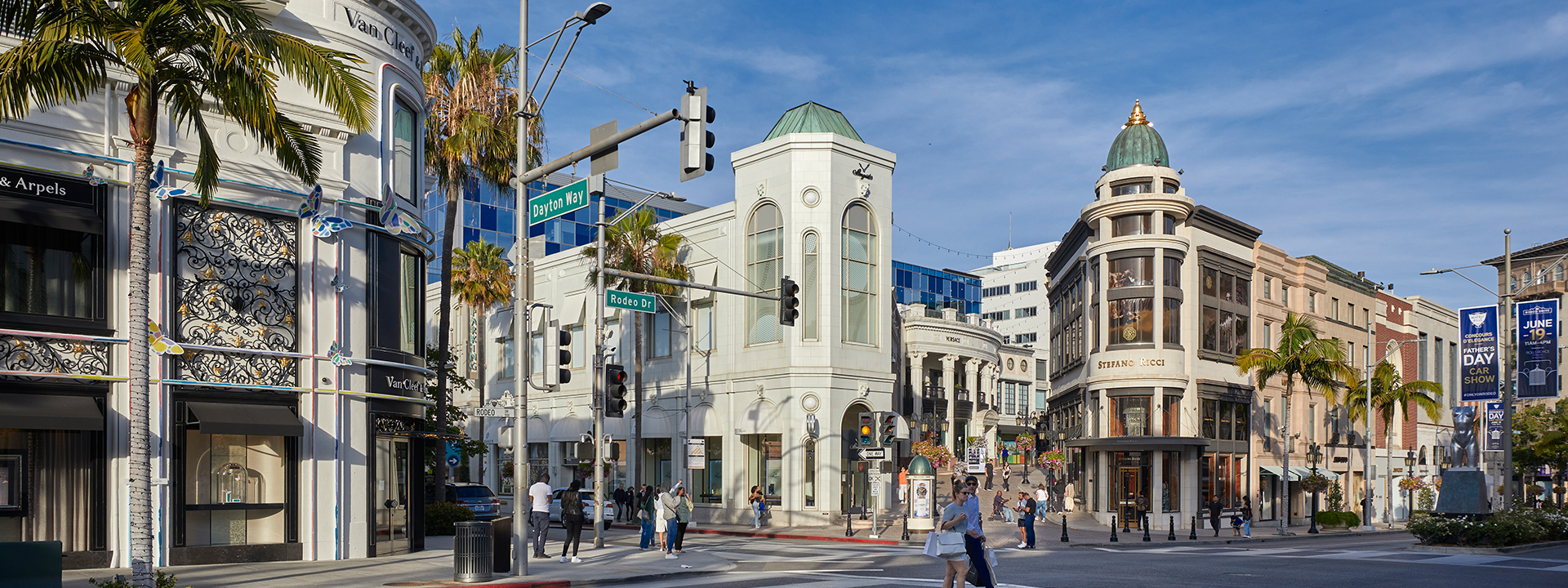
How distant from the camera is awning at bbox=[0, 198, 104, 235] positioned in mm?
18109

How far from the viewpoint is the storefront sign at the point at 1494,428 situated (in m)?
39.6

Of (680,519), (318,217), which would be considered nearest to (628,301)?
(680,519)

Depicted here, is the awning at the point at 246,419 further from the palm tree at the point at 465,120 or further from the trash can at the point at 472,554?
the palm tree at the point at 465,120

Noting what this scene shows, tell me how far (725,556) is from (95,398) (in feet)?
40.1

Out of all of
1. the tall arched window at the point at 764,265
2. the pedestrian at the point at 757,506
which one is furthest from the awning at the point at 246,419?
the tall arched window at the point at 764,265

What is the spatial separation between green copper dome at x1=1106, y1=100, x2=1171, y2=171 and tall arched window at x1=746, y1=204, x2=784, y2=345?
615 inches

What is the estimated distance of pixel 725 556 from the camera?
2523cm

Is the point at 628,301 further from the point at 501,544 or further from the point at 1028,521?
the point at 1028,521

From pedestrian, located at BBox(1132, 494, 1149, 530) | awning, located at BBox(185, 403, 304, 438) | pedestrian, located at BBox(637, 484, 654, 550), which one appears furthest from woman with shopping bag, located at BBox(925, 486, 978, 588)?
pedestrian, located at BBox(1132, 494, 1149, 530)

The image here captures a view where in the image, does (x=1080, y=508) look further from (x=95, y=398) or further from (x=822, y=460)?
(x=95, y=398)

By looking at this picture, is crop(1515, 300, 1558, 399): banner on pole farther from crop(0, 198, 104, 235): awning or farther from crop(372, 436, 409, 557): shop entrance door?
crop(0, 198, 104, 235): awning

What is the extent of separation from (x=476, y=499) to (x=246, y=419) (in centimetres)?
1693

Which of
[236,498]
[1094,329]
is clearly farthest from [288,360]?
[1094,329]

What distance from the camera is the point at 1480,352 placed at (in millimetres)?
35625
